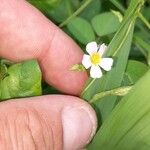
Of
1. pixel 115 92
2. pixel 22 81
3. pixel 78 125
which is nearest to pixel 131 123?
pixel 115 92

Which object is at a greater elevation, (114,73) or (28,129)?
(114,73)

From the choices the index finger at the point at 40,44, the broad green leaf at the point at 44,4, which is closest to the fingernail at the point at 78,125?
the index finger at the point at 40,44

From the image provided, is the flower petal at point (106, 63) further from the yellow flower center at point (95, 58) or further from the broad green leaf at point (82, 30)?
the broad green leaf at point (82, 30)

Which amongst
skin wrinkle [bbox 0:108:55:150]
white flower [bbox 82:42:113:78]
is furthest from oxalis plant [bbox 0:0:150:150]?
skin wrinkle [bbox 0:108:55:150]

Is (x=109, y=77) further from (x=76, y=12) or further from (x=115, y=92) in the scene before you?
(x=76, y=12)

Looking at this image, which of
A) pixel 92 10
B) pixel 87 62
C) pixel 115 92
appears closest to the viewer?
pixel 115 92
